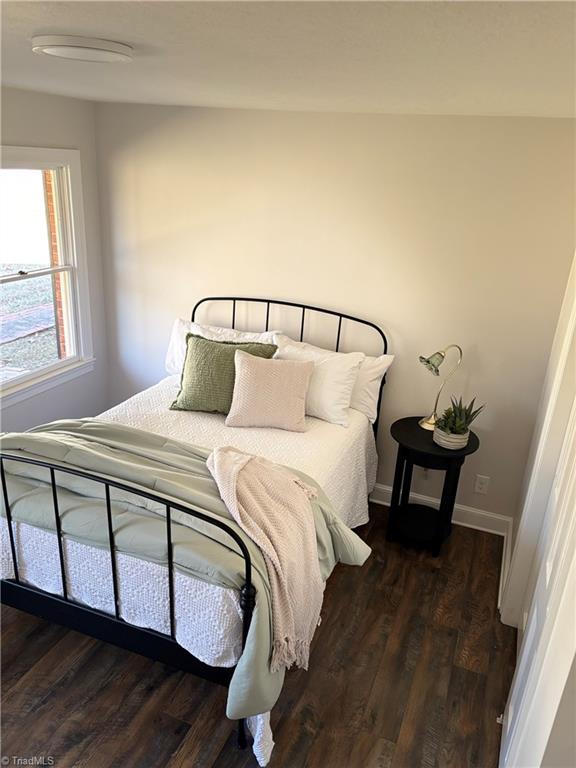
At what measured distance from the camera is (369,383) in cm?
332

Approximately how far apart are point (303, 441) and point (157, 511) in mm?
1003

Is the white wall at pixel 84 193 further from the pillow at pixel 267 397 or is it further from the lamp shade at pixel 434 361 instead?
the lamp shade at pixel 434 361

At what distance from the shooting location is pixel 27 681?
2.34 m

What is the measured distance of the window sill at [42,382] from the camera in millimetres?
3486

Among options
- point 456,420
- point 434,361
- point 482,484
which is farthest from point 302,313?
point 482,484

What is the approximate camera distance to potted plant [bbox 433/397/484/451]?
3033mm

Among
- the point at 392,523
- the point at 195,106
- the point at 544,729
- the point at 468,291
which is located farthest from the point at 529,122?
the point at 544,729

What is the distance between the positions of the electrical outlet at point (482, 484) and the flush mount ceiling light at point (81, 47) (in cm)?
278

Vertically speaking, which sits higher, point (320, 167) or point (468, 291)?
point (320, 167)

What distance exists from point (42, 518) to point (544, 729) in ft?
5.54

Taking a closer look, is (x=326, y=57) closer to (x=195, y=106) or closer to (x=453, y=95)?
(x=453, y=95)

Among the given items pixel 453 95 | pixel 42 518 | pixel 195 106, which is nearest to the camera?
pixel 453 95

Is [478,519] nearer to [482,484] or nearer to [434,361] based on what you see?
[482,484]

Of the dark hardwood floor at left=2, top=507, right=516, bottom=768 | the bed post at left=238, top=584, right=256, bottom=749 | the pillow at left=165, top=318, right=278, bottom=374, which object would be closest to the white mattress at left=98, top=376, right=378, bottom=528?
the pillow at left=165, top=318, right=278, bottom=374
